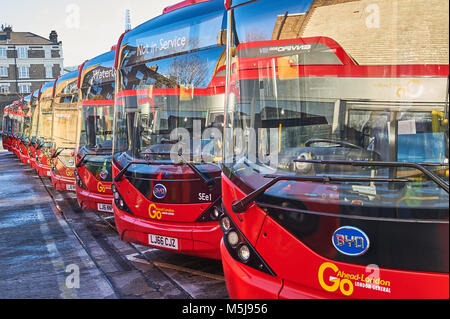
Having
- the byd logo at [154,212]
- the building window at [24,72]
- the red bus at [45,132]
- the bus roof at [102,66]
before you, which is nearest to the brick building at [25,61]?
the building window at [24,72]

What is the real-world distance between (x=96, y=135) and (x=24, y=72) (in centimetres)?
6625

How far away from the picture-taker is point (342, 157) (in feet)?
9.65

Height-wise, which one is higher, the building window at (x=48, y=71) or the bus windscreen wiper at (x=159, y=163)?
the building window at (x=48, y=71)

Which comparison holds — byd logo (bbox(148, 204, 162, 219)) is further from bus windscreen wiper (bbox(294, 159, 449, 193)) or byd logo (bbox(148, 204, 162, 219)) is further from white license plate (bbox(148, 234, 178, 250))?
bus windscreen wiper (bbox(294, 159, 449, 193))

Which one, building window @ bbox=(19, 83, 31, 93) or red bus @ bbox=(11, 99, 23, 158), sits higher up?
building window @ bbox=(19, 83, 31, 93)

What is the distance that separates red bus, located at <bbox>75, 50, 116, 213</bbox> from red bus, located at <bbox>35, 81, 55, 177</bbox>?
Result: 454 cm

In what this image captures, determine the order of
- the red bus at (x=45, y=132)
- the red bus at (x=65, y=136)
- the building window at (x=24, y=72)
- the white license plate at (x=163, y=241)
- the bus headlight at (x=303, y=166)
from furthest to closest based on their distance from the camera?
the building window at (x=24, y=72) → the red bus at (x=45, y=132) → the red bus at (x=65, y=136) → the white license plate at (x=163, y=241) → the bus headlight at (x=303, y=166)

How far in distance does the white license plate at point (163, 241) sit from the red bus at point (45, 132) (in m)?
9.15

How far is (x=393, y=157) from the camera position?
9.17 feet

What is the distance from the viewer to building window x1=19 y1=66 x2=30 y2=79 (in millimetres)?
68562

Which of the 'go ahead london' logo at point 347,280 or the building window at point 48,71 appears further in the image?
the building window at point 48,71

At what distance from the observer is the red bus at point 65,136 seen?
11.0 meters

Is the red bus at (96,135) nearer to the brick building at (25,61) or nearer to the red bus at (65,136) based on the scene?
the red bus at (65,136)

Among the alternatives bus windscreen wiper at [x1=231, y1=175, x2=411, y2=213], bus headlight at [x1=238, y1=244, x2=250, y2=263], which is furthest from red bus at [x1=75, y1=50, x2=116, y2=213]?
bus windscreen wiper at [x1=231, y1=175, x2=411, y2=213]
